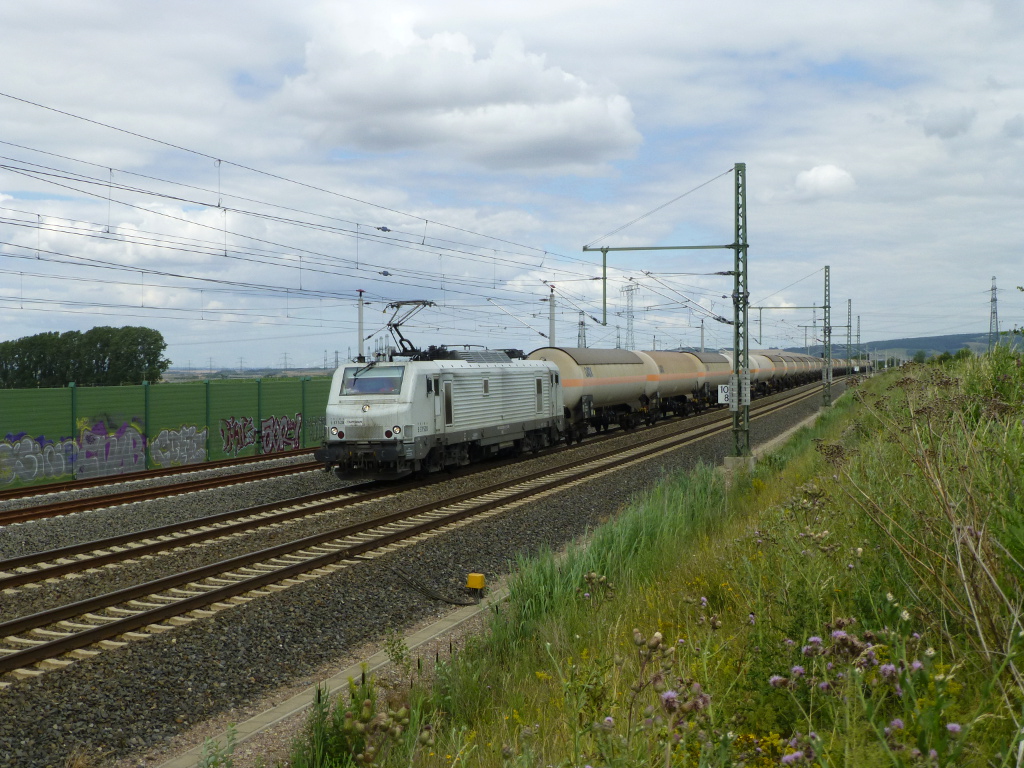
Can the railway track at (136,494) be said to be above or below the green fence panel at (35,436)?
below

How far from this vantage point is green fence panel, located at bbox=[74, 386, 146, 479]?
21938mm

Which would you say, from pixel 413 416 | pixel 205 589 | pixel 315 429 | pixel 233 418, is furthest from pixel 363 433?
pixel 315 429

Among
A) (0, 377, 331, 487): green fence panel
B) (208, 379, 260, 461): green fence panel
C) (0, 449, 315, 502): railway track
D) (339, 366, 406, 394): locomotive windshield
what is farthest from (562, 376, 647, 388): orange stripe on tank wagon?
(208, 379, 260, 461): green fence panel

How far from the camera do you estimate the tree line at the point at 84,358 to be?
4447 cm

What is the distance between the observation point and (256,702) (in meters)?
7.07

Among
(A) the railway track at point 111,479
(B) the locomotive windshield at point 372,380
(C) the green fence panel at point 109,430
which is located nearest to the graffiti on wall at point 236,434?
(A) the railway track at point 111,479

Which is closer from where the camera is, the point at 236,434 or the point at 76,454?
the point at 76,454

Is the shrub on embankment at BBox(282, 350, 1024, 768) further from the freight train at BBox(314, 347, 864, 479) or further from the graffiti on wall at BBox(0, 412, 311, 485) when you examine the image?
the graffiti on wall at BBox(0, 412, 311, 485)

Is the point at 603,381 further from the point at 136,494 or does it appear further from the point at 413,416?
the point at 136,494

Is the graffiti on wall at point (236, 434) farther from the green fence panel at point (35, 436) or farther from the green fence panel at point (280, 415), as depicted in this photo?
the green fence panel at point (35, 436)

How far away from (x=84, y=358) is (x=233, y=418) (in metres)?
25.0

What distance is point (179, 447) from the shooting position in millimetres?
24766

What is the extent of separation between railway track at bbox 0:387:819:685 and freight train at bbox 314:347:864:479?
5.22ft

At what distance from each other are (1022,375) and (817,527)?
21.9 feet
